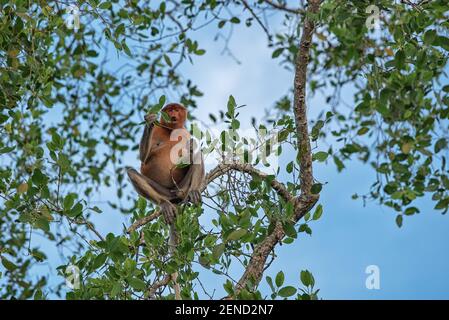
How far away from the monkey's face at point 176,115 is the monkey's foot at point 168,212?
3.99ft

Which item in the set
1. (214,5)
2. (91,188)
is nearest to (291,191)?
(214,5)

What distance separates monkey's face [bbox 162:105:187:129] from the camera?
6.46m

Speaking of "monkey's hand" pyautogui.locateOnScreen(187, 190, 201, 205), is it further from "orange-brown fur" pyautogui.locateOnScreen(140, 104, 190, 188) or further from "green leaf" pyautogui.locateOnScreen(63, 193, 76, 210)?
"green leaf" pyautogui.locateOnScreen(63, 193, 76, 210)

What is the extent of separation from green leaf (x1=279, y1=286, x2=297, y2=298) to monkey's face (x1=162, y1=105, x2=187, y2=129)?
11.1ft

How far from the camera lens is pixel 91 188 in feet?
24.5

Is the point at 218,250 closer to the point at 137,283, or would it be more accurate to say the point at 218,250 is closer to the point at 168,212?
the point at 137,283

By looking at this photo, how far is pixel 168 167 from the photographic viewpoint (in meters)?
6.41

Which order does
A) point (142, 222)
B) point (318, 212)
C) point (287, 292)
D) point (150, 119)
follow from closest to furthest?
point (287, 292) < point (318, 212) < point (150, 119) < point (142, 222)

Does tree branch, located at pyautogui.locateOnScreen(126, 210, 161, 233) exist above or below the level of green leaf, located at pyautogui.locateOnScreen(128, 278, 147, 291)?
above

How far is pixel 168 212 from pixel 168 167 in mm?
1095

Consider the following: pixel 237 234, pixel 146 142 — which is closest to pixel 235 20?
pixel 146 142

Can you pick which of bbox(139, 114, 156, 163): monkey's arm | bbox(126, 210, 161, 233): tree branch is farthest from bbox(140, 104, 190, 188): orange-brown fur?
bbox(126, 210, 161, 233): tree branch

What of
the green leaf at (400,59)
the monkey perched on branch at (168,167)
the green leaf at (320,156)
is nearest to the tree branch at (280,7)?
the monkey perched on branch at (168,167)
